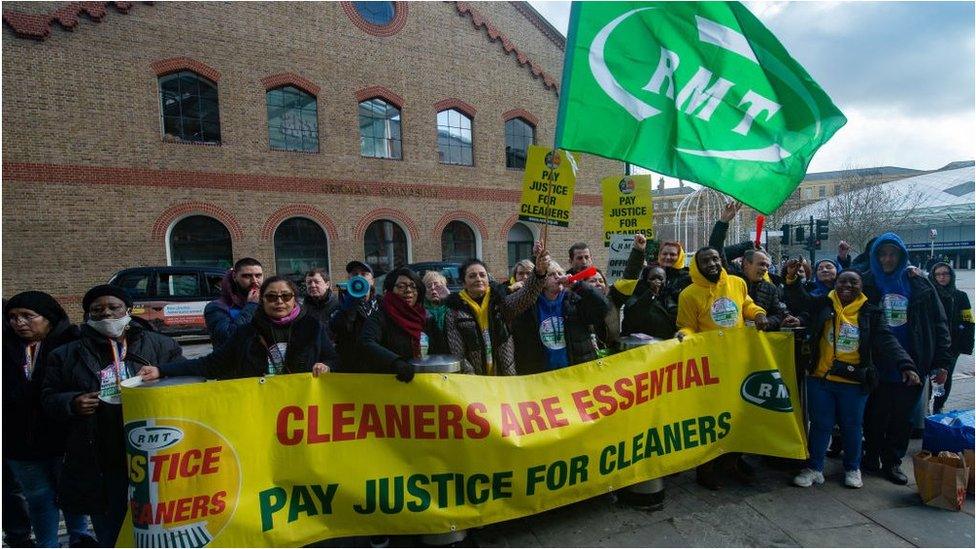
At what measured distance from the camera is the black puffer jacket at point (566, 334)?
3.62 metres

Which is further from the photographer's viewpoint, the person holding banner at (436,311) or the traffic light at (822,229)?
the traffic light at (822,229)

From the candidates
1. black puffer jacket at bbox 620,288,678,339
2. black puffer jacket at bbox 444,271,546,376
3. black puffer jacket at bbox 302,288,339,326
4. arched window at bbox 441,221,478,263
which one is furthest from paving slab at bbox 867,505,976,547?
arched window at bbox 441,221,478,263

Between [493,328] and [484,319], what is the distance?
0.36 ft

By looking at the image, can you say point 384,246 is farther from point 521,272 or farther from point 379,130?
point 521,272

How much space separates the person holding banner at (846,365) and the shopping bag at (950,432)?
2.13 feet

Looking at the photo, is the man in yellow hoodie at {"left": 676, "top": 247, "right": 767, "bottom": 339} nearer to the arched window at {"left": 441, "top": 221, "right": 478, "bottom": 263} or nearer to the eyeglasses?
the eyeglasses

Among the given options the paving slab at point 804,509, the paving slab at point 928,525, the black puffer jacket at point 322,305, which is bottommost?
the paving slab at point 928,525

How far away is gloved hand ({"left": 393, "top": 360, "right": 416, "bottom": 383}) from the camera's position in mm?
2727

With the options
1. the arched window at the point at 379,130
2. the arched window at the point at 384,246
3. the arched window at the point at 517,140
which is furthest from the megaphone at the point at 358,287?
the arched window at the point at 517,140

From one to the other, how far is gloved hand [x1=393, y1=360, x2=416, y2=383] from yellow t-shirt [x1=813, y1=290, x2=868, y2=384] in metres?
3.13

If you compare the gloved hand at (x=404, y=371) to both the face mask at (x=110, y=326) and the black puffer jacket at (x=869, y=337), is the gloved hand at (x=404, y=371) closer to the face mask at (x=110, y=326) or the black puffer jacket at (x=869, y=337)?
the face mask at (x=110, y=326)

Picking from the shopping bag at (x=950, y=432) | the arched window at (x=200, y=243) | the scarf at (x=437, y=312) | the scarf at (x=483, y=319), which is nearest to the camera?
the scarf at (x=483, y=319)

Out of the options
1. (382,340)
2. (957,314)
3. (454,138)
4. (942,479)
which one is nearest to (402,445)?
(382,340)

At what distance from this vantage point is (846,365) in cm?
350
